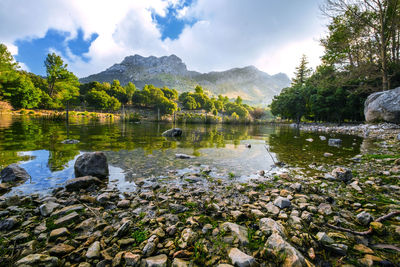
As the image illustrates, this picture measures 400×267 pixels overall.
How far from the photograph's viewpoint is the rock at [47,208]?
8.25ft

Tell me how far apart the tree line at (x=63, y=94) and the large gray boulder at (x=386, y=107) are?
61.2 metres

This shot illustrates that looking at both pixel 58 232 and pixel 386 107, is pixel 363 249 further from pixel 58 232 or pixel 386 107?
pixel 386 107

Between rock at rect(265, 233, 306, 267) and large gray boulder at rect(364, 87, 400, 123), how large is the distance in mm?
21920

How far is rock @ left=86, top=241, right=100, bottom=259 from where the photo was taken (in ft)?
5.62

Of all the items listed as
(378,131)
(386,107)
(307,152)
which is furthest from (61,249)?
(378,131)

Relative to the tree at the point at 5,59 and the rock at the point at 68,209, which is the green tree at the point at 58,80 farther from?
the rock at the point at 68,209

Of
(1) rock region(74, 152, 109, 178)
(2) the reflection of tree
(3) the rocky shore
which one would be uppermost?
(3) the rocky shore

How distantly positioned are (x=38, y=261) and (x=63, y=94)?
3321 inches

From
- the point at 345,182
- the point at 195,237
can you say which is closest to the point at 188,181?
the point at 195,237

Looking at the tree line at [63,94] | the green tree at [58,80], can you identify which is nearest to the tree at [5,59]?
the tree line at [63,94]

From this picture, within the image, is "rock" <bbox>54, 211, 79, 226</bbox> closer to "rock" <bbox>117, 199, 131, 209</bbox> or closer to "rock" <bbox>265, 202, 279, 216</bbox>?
"rock" <bbox>117, 199, 131, 209</bbox>

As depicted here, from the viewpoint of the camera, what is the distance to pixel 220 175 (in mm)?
4672

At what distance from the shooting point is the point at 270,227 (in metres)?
2.16

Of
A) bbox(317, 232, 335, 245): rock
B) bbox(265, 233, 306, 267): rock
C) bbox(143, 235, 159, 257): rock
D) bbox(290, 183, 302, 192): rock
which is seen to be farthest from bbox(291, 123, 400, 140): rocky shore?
bbox(143, 235, 159, 257): rock
